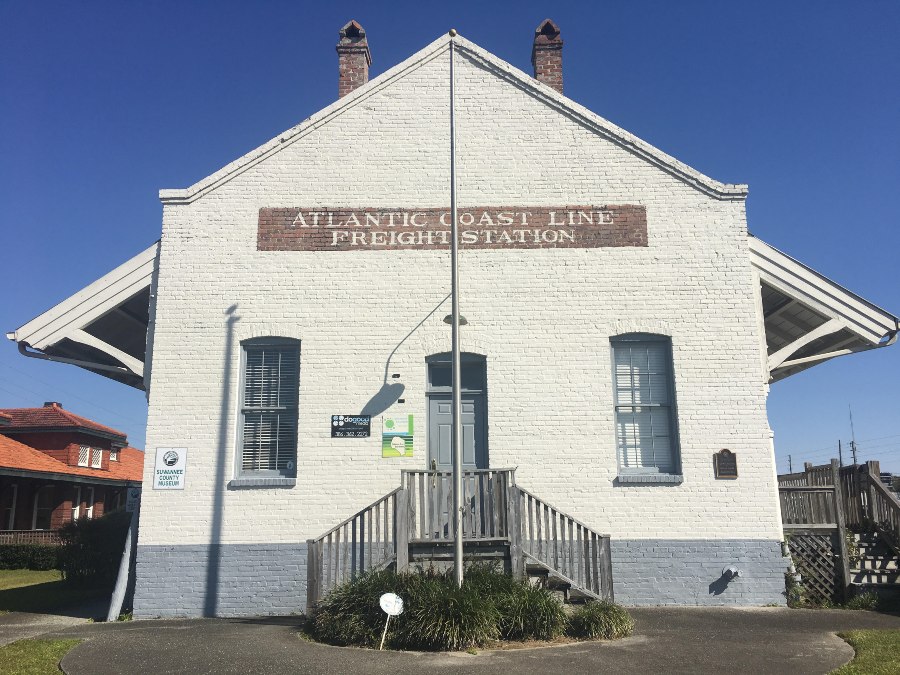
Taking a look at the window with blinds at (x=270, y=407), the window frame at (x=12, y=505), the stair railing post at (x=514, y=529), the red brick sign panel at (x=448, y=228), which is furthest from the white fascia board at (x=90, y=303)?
the window frame at (x=12, y=505)

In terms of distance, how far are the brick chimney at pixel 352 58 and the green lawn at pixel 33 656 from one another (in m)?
9.97

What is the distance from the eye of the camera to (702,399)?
37.8 ft

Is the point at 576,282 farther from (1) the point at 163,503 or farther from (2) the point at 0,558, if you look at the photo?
(2) the point at 0,558

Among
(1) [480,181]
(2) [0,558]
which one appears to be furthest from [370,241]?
(2) [0,558]

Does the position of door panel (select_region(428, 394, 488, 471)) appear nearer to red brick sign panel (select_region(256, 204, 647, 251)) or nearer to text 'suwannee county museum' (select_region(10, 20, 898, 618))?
text 'suwannee county museum' (select_region(10, 20, 898, 618))

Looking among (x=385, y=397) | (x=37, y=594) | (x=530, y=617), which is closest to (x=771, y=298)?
(x=385, y=397)

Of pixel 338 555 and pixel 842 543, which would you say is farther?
pixel 842 543

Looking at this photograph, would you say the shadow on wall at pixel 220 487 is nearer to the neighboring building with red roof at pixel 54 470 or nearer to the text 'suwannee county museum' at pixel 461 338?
the text 'suwannee county museum' at pixel 461 338

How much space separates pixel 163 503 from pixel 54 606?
397 cm

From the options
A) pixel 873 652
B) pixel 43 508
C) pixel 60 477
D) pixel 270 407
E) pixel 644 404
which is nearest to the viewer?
pixel 873 652

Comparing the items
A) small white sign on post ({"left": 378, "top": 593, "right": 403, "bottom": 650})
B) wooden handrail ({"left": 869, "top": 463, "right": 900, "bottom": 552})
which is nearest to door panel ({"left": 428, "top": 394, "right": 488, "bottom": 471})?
small white sign on post ({"left": 378, "top": 593, "right": 403, "bottom": 650})

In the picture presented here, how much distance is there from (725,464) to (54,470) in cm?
2439

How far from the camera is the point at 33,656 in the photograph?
8250mm

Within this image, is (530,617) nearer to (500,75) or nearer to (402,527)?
(402,527)
